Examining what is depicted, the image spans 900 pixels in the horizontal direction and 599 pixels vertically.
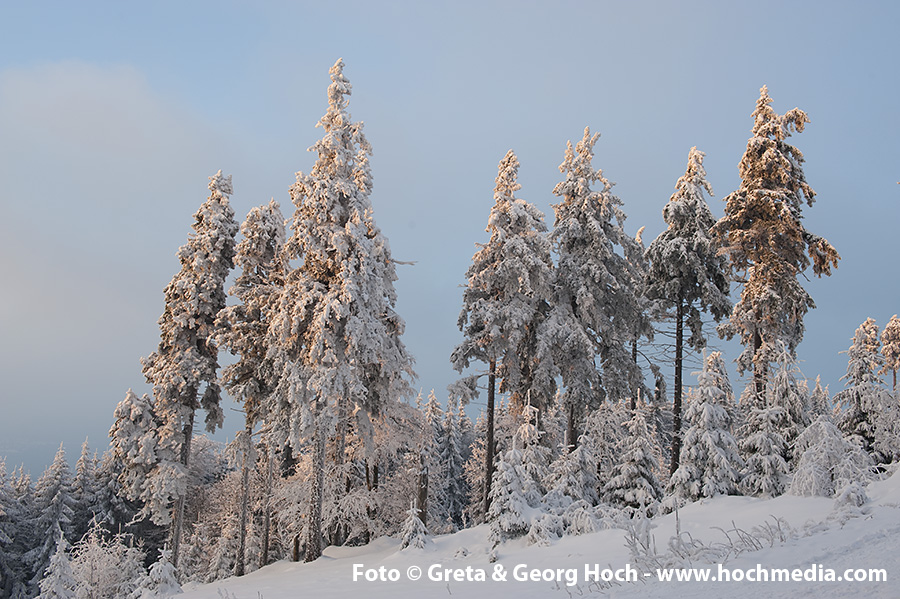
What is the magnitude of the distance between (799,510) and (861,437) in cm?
1060

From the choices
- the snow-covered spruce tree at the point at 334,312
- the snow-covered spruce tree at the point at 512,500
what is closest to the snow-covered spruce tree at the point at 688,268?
the snow-covered spruce tree at the point at 512,500

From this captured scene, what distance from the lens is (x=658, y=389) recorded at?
27.1m

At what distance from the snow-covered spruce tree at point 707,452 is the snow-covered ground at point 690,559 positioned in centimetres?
83

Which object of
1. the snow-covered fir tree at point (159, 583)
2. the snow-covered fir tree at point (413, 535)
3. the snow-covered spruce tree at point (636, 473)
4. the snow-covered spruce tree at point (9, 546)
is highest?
the snow-covered spruce tree at point (636, 473)

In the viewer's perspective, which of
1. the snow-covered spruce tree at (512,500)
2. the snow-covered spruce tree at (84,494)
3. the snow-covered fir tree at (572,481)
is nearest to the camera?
the snow-covered spruce tree at (512,500)

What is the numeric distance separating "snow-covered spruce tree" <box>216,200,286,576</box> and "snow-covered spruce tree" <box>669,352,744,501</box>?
50.7 feet

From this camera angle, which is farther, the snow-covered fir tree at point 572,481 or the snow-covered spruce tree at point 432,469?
the snow-covered spruce tree at point 432,469

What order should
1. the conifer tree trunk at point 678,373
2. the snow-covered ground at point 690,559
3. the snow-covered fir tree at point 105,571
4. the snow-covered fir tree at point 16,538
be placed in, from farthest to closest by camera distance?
1. the snow-covered fir tree at point 16,538
2. the conifer tree trunk at point 678,373
3. the snow-covered fir tree at point 105,571
4. the snow-covered ground at point 690,559

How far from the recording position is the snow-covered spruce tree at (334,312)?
20.2m

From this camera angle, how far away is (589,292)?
23859 mm

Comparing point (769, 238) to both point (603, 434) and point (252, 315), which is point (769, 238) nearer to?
point (603, 434)

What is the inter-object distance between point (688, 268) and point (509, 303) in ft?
23.8

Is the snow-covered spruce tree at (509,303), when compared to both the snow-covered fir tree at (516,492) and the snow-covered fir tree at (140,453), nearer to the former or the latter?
the snow-covered fir tree at (516,492)

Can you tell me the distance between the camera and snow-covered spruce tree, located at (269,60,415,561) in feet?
66.1
